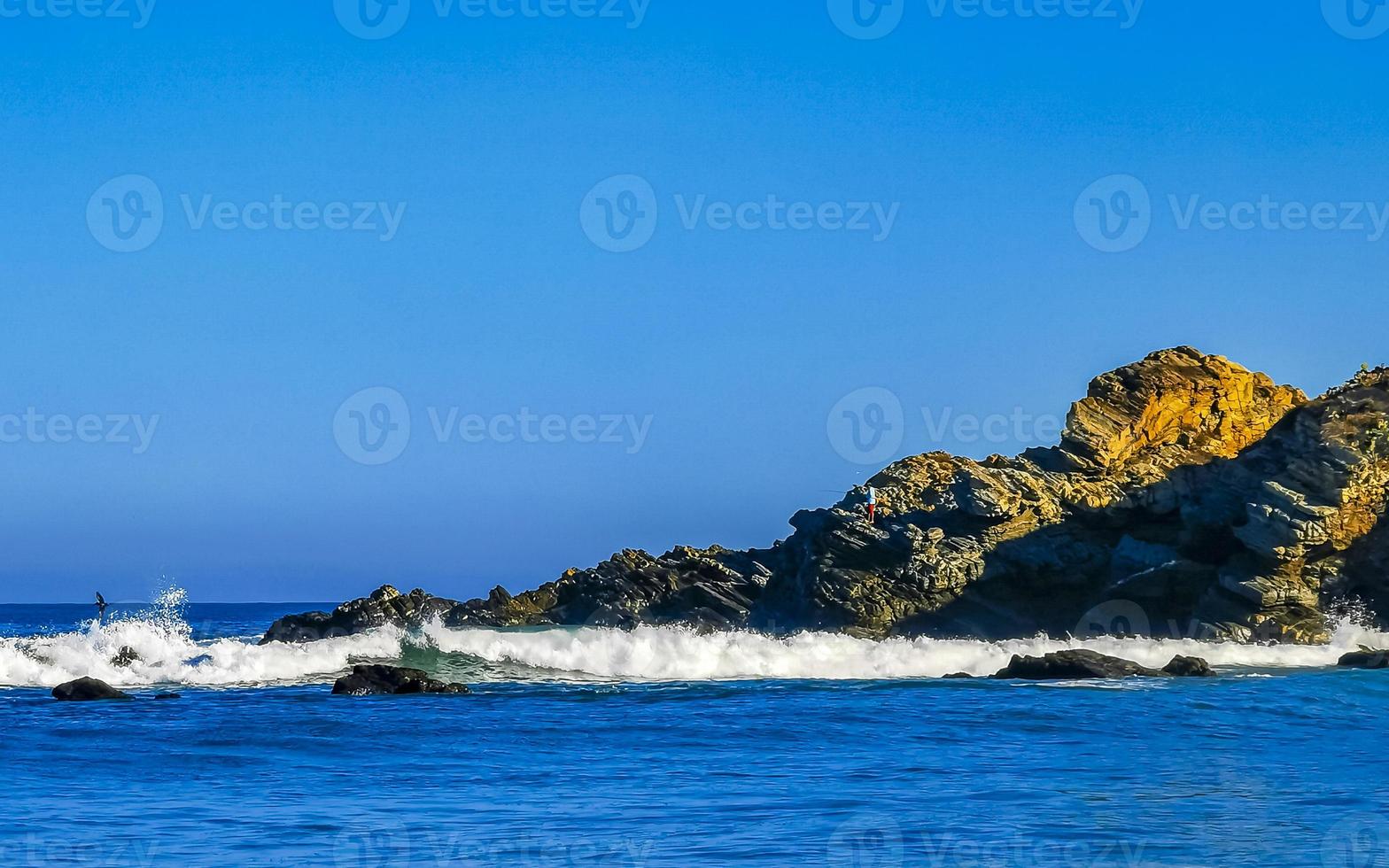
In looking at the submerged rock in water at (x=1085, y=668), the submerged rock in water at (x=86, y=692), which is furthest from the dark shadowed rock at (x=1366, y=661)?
the submerged rock in water at (x=86, y=692)

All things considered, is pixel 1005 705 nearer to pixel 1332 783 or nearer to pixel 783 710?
pixel 783 710

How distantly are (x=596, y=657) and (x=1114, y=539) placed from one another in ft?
61.4

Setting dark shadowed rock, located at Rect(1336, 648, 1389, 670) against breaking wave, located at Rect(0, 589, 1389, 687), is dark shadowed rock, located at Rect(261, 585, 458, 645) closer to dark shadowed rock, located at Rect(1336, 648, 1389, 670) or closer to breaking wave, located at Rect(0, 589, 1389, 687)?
breaking wave, located at Rect(0, 589, 1389, 687)

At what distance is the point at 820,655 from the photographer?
4166 cm

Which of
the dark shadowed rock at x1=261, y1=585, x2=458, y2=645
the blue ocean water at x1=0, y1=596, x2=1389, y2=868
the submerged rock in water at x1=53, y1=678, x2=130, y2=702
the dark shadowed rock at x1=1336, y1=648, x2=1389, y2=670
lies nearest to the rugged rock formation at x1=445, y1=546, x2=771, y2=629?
the dark shadowed rock at x1=261, y1=585, x2=458, y2=645

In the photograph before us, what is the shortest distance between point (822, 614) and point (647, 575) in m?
15.2

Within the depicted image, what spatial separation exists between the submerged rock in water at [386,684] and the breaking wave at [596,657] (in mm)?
4263

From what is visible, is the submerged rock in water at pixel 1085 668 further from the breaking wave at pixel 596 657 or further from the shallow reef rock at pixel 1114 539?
the shallow reef rock at pixel 1114 539

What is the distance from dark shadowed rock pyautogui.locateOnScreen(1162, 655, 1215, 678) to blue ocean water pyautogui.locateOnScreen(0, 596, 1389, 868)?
67 cm

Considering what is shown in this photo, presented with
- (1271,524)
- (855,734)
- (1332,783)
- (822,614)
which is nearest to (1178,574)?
(1271,524)

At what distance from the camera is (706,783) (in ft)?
66.0

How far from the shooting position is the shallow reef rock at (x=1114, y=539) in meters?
44.8

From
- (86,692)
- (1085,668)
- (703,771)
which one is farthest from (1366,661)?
(86,692)

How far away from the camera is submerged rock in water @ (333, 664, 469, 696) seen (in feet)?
111
